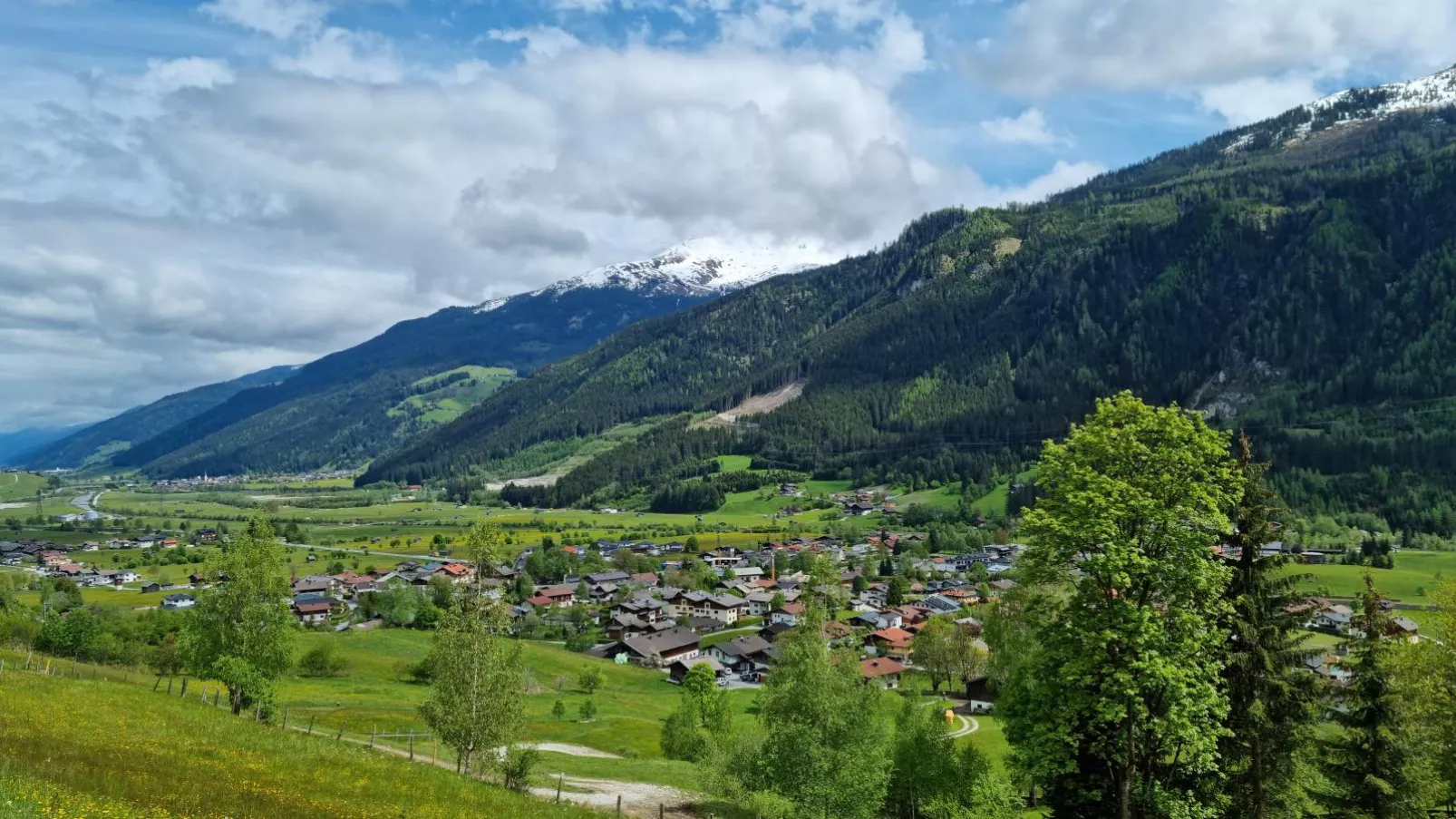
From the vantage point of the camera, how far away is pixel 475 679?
121 feet

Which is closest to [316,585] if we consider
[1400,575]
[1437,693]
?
[1437,693]

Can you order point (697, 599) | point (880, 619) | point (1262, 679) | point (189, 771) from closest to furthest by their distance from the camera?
point (189, 771), point (1262, 679), point (880, 619), point (697, 599)

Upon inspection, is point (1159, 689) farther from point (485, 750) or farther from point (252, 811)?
point (485, 750)

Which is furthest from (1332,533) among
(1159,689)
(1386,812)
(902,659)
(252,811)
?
(252,811)

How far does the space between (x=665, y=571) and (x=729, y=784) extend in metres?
125

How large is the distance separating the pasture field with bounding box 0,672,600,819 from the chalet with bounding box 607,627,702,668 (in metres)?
80.5

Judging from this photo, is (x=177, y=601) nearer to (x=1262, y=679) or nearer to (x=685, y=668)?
(x=685, y=668)

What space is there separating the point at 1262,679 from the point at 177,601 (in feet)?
498

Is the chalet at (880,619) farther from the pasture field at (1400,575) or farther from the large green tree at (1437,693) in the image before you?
the large green tree at (1437,693)

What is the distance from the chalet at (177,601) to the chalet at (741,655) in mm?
78650

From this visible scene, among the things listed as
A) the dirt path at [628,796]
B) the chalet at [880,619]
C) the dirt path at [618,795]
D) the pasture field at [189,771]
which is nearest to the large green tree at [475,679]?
the pasture field at [189,771]

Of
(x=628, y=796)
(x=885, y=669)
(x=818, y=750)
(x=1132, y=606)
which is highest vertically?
(x=1132, y=606)

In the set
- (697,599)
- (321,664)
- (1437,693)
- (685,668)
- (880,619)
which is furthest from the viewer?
(697,599)

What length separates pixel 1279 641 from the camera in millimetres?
27281
